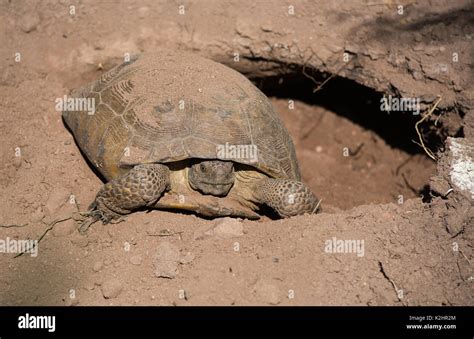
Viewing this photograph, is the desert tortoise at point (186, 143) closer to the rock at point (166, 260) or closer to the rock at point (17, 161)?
the rock at point (166, 260)

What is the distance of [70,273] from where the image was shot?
567 centimetres

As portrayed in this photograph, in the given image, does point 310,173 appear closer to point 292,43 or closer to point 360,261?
point 292,43

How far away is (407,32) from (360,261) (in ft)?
12.9

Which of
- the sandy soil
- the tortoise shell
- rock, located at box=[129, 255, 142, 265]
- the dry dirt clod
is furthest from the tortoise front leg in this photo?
the dry dirt clod

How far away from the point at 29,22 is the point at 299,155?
472 cm

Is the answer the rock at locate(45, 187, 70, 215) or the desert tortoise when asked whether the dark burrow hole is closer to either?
the desert tortoise

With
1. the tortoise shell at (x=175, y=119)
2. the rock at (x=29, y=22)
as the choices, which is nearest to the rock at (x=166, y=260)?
the tortoise shell at (x=175, y=119)

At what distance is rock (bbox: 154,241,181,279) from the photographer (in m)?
5.62

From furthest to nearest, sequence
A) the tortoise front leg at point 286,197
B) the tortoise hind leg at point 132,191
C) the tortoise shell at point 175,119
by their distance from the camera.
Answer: the tortoise front leg at point 286,197 → the tortoise shell at point 175,119 → the tortoise hind leg at point 132,191

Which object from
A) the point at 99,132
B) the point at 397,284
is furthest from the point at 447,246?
the point at 99,132

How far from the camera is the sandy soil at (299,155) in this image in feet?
18.4

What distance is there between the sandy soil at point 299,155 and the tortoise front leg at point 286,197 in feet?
1.03

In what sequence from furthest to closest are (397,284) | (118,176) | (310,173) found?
(310,173), (118,176), (397,284)

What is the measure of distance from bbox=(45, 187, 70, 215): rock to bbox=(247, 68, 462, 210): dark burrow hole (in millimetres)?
3722
